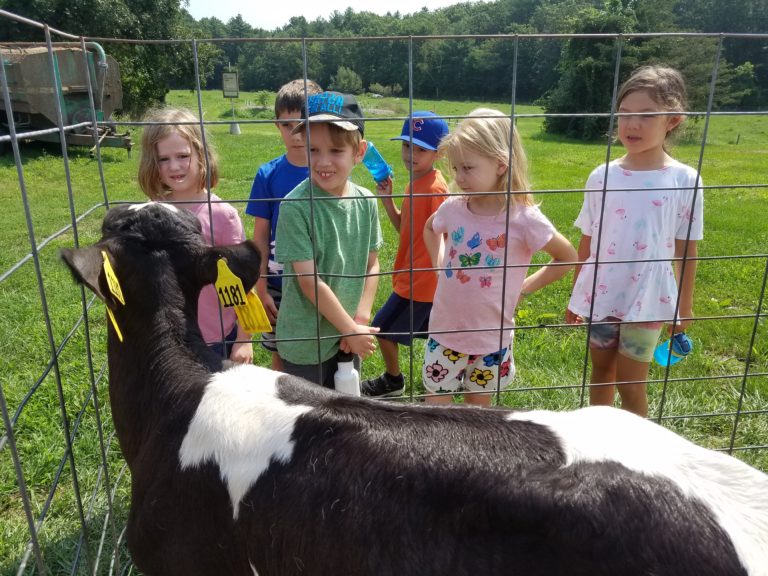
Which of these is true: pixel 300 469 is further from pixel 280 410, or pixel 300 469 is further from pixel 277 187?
pixel 277 187

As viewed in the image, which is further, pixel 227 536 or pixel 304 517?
pixel 227 536

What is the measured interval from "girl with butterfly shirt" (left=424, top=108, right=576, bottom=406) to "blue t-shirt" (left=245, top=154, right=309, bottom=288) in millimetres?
846

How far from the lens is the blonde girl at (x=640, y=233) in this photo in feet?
10.3

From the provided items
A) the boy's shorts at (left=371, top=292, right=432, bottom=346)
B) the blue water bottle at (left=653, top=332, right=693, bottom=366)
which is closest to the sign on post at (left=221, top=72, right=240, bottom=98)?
the boy's shorts at (left=371, top=292, right=432, bottom=346)

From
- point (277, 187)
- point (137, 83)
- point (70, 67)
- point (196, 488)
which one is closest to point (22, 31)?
point (137, 83)

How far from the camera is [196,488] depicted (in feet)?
6.75

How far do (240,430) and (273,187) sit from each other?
1.91 metres

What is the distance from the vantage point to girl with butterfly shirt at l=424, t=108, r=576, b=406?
10.1 ft

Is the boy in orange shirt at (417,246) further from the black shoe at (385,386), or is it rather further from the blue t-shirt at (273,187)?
the blue t-shirt at (273,187)

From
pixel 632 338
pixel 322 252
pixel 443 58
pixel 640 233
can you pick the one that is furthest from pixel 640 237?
pixel 443 58

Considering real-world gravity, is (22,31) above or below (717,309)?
above

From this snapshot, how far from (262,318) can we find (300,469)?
80 cm

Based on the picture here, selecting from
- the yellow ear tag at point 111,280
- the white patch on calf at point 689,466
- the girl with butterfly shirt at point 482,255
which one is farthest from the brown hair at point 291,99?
the white patch on calf at point 689,466

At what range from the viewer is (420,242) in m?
4.09
